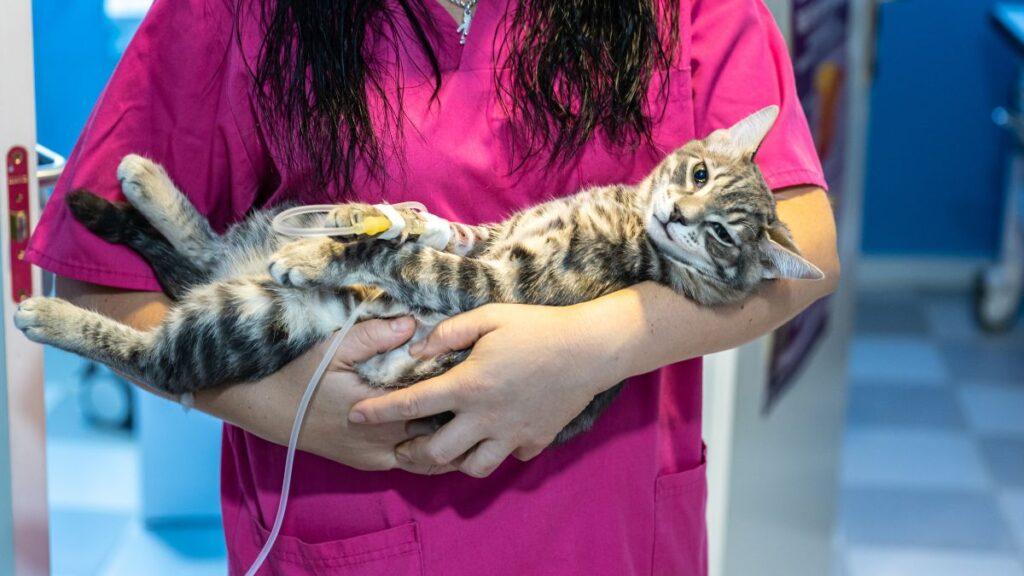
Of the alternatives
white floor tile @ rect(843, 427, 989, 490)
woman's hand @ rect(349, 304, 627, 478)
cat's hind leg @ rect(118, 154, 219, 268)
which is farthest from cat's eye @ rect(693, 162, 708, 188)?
white floor tile @ rect(843, 427, 989, 490)

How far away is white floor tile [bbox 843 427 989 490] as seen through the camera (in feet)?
10.0

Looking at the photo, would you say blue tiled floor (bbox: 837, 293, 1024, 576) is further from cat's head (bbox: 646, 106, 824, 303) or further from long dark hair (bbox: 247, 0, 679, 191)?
long dark hair (bbox: 247, 0, 679, 191)

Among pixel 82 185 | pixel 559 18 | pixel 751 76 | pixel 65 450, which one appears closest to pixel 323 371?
pixel 82 185

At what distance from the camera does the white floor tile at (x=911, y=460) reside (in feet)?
10.0

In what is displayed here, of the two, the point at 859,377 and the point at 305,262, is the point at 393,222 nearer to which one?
the point at 305,262

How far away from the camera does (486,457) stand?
951 mm

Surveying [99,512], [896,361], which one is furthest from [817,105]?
[896,361]

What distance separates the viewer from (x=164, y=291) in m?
1.07

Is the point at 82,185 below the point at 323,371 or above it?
above

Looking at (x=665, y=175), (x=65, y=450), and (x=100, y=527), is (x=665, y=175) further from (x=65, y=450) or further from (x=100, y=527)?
A: (x=65, y=450)

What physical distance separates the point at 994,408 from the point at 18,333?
316 centimetres

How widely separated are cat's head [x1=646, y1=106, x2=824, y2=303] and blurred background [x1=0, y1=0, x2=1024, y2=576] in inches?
20.4

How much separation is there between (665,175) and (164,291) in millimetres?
525

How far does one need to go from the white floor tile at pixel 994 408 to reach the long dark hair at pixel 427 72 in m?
2.74
